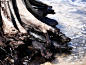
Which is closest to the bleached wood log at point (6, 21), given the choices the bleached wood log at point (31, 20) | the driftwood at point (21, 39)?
the driftwood at point (21, 39)

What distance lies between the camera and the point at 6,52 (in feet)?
6.36

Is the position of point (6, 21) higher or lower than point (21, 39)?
higher

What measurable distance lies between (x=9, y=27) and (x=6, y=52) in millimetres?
527

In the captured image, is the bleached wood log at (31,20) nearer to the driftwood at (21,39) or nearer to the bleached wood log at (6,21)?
the driftwood at (21,39)

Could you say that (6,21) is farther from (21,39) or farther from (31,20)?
(31,20)

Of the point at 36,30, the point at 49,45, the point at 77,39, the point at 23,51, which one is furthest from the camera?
the point at 77,39

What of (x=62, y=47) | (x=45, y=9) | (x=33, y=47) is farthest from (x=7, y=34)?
(x=45, y=9)

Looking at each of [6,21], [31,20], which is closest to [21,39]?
[6,21]

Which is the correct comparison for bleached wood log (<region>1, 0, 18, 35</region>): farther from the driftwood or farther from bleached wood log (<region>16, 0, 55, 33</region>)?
bleached wood log (<region>16, 0, 55, 33</region>)

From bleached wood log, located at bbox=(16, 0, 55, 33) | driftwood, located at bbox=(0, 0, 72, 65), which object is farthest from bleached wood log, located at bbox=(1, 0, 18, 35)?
bleached wood log, located at bbox=(16, 0, 55, 33)

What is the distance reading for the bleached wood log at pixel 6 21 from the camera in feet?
7.04

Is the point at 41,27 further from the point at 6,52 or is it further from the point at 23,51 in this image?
the point at 6,52

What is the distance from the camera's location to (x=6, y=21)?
7.60ft

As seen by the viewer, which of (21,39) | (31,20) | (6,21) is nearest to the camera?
(21,39)
